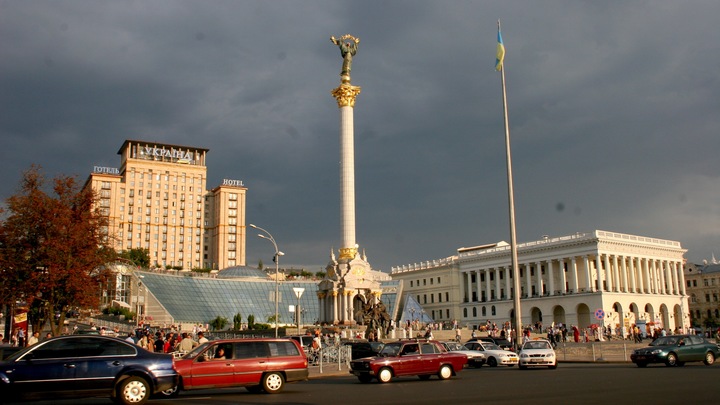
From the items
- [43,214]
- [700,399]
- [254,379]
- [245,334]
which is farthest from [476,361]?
[245,334]

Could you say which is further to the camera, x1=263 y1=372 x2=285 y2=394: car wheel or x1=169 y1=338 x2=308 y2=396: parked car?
x1=263 y1=372 x2=285 y2=394: car wheel

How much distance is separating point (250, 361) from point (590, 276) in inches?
3736

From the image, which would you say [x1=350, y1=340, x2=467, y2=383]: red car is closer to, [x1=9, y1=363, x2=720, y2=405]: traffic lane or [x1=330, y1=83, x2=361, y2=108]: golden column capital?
[x1=9, y1=363, x2=720, y2=405]: traffic lane

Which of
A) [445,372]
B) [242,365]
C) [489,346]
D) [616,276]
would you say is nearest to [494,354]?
[489,346]

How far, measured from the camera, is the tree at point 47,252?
31359 millimetres

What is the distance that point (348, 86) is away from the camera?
7700 cm

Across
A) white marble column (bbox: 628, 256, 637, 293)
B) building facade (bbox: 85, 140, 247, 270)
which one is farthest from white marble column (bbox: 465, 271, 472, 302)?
building facade (bbox: 85, 140, 247, 270)

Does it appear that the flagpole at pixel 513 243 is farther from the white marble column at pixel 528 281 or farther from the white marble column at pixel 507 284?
the white marble column at pixel 507 284

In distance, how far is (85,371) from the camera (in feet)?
55.7

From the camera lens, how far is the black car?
16453 mm

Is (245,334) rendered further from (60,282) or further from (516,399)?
(516,399)

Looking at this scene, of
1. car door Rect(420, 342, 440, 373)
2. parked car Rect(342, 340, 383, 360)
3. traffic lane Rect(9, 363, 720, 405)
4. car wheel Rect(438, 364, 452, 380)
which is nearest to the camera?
traffic lane Rect(9, 363, 720, 405)

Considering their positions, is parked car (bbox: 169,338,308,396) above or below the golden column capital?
below

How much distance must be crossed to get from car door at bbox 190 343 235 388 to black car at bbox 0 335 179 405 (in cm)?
259
